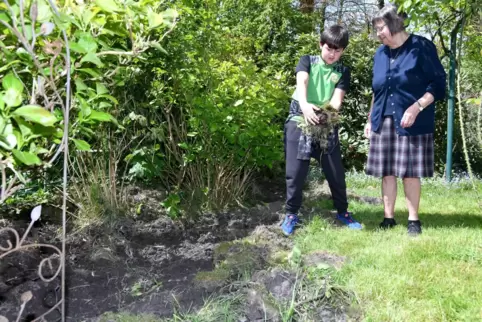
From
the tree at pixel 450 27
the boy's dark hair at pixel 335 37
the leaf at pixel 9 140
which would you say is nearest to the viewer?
the leaf at pixel 9 140

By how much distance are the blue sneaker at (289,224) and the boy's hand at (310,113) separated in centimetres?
76

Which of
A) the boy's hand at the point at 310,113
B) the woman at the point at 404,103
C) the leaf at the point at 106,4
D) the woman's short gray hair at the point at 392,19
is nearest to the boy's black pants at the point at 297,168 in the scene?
the boy's hand at the point at 310,113

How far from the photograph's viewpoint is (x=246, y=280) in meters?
2.70

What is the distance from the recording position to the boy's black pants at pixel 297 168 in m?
3.77

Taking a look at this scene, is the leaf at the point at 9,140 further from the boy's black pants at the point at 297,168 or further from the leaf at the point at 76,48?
the boy's black pants at the point at 297,168

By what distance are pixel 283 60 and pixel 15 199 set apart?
363cm

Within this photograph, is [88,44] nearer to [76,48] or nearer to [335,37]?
[76,48]

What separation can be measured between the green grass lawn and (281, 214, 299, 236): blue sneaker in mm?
71

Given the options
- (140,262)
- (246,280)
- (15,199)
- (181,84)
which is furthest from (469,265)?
(15,199)

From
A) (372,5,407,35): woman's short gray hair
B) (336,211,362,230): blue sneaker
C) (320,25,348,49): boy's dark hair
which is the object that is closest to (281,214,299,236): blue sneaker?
(336,211,362,230): blue sneaker

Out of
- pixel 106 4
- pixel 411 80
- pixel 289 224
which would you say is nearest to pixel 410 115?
pixel 411 80

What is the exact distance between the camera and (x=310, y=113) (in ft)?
11.7

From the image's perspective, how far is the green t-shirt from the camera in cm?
377

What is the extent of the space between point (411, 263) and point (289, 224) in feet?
3.54
